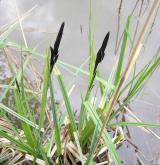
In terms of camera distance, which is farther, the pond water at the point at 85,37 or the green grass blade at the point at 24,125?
→ the pond water at the point at 85,37

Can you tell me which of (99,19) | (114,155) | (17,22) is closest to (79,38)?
(99,19)

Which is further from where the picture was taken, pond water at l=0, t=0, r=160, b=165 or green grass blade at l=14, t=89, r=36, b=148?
pond water at l=0, t=0, r=160, b=165

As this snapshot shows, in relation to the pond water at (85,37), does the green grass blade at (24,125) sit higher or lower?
lower

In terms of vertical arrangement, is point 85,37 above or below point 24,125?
above

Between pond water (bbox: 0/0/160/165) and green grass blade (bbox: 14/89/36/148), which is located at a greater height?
pond water (bbox: 0/0/160/165)

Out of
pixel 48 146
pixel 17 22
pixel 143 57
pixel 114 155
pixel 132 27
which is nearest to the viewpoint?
pixel 114 155

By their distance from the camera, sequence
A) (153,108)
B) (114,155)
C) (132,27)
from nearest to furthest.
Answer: (114,155), (153,108), (132,27)

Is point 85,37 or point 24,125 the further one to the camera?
point 85,37

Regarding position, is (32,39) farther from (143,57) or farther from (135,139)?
(135,139)
